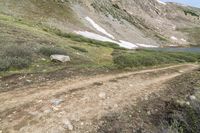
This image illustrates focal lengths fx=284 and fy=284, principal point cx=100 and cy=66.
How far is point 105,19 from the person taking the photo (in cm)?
7888

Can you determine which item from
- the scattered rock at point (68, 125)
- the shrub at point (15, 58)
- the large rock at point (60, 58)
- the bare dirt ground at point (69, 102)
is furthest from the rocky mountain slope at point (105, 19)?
the scattered rock at point (68, 125)

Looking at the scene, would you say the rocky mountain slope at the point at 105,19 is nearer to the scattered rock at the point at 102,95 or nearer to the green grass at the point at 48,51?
the green grass at the point at 48,51

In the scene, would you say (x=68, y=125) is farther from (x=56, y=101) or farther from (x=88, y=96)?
(x=88, y=96)

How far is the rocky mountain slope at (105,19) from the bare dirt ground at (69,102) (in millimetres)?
41356

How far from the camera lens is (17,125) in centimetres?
980

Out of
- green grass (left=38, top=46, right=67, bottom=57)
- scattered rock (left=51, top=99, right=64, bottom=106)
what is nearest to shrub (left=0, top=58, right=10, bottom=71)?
green grass (left=38, top=46, right=67, bottom=57)

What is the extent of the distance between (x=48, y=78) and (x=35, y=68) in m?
2.82

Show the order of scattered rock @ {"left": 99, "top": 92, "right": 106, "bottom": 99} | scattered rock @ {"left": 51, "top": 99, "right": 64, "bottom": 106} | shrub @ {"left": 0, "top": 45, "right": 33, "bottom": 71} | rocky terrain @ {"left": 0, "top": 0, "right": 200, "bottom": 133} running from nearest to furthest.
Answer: rocky terrain @ {"left": 0, "top": 0, "right": 200, "bottom": 133} → scattered rock @ {"left": 51, "top": 99, "right": 64, "bottom": 106} → scattered rock @ {"left": 99, "top": 92, "right": 106, "bottom": 99} → shrub @ {"left": 0, "top": 45, "right": 33, "bottom": 71}

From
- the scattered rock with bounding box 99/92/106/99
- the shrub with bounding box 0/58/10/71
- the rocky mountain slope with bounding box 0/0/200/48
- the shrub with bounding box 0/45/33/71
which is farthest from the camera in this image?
the rocky mountain slope with bounding box 0/0/200/48

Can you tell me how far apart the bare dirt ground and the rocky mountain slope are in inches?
1628

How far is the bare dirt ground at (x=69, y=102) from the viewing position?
9.98 metres

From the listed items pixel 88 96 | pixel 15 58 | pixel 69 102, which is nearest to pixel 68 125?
pixel 69 102

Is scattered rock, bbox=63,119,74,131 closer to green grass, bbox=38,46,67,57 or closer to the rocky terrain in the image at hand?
the rocky terrain

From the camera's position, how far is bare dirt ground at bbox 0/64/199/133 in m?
9.98
